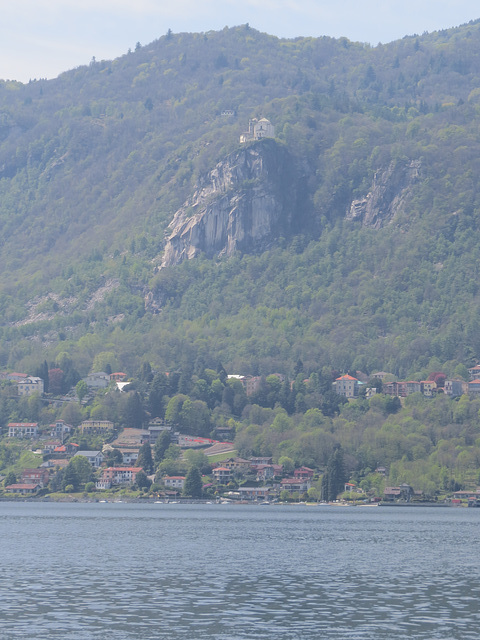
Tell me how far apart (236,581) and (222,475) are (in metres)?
124

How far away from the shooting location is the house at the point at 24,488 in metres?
197

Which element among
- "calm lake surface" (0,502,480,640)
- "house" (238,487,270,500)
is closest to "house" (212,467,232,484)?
"house" (238,487,270,500)

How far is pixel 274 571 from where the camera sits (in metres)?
81.5

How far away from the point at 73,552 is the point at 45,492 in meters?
105

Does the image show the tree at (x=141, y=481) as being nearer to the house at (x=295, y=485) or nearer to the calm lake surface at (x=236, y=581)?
the house at (x=295, y=485)

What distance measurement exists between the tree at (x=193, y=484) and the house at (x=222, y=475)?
9340mm

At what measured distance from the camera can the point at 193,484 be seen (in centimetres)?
18675

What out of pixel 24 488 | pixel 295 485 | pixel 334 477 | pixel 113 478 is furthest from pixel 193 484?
pixel 24 488

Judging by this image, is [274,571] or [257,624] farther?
[274,571]

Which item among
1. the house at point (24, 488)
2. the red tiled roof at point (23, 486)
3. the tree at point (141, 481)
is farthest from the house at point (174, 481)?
the red tiled roof at point (23, 486)

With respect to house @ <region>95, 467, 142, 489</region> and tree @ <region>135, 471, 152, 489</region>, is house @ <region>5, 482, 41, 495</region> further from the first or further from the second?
tree @ <region>135, 471, 152, 489</region>

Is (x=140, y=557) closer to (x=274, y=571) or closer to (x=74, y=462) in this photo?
(x=274, y=571)

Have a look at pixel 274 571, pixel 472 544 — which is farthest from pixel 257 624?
pixel 472 544

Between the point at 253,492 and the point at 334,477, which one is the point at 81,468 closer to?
the point at 253,492
